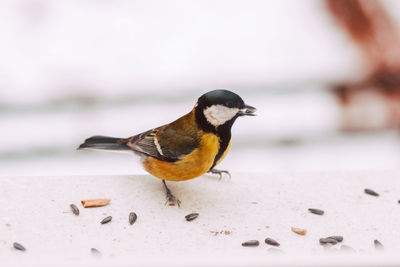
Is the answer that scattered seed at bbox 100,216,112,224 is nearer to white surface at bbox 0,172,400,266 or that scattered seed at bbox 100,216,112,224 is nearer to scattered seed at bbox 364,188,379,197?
white surface at bbox 0,172,400,266

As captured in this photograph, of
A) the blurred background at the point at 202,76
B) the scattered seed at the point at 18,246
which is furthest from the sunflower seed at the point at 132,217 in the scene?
the blurred background at the point at 202,76

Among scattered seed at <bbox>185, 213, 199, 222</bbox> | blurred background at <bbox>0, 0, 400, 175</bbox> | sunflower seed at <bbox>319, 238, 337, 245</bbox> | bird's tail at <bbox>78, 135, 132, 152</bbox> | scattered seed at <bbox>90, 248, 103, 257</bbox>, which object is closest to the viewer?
scattered seed at <bbox>90, 248, 103, 257</bbox>

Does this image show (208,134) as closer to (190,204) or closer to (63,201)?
(190,204)

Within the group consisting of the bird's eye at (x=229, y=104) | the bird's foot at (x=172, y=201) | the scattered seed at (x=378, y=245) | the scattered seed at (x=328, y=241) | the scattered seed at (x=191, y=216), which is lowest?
the scattered seed at (x=378, y=245)

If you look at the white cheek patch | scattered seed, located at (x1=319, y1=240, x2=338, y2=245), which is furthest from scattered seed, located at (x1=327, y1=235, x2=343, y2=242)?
the white cheek patch

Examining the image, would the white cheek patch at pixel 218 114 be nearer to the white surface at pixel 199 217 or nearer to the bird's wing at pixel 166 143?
the bird's wing at pixel 166 143

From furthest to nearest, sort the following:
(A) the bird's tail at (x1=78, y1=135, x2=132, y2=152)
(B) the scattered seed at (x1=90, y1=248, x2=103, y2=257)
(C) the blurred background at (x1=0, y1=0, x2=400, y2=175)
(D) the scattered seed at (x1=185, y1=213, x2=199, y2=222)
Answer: (C) the blurred background at (x1=0, y1=0, x2=400, y2=175) < (A) the bird's tail at (x1=78, y1=135, x2=132, y2=152) < (D) the scattered seed at (x1=185, y1=213, x2=199, y2=222) < (B) the scattered seed at (x1=90, y1=248, x2=103, y2=257)
